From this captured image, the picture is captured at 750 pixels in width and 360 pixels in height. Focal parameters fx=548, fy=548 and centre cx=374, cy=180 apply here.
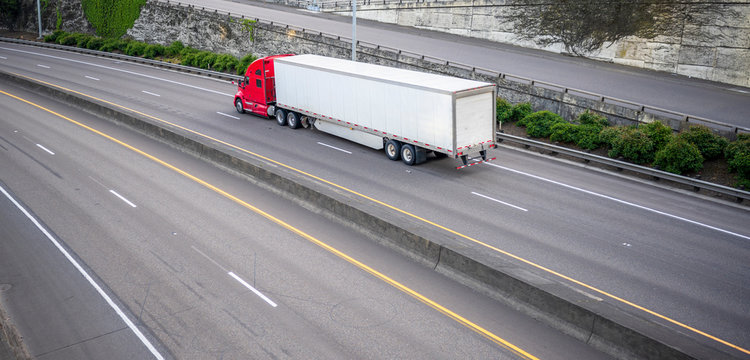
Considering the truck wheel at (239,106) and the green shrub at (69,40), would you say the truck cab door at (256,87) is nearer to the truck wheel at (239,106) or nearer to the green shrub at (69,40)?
the truck wheel at (239,106)

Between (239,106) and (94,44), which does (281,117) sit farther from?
(94,44)

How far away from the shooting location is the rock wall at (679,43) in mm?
31156

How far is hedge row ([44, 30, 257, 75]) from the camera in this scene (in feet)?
147

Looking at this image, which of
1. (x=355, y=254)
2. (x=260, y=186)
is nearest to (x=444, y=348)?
(x=355, y=254)

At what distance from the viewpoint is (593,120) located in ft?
89.7

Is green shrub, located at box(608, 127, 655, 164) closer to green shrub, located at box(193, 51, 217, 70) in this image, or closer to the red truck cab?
the red truck cab

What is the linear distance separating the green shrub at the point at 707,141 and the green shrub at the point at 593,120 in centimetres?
404

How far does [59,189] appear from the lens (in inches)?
772

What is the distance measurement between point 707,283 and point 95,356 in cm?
1433

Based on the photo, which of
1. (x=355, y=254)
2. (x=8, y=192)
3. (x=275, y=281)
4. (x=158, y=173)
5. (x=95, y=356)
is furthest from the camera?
(x=158, y=173)

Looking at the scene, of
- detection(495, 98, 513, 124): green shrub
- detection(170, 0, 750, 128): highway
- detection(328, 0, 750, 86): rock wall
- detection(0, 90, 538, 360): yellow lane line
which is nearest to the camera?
detection(0, 90, 538, 360): yellow lane line

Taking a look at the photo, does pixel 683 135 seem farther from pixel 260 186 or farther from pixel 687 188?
pixel 260 186

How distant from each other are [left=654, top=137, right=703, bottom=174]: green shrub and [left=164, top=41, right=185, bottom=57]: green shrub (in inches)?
1712

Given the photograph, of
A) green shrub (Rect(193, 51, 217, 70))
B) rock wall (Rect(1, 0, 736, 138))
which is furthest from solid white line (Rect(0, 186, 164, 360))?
green shrub (Rect(193, 51, 217, 70))
